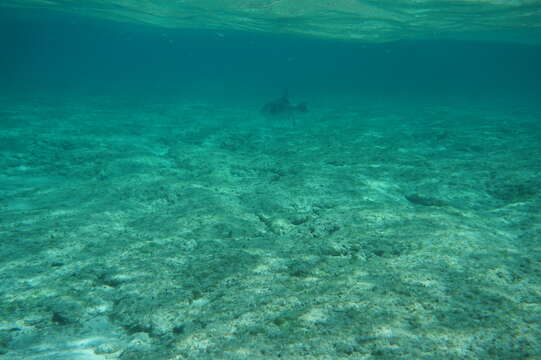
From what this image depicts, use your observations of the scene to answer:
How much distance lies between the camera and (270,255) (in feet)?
16.4

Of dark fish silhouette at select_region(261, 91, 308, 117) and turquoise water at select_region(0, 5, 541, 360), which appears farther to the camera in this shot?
dark fish silhouette at select_region(261, 91, 308, 117)

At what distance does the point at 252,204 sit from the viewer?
727 centimetres

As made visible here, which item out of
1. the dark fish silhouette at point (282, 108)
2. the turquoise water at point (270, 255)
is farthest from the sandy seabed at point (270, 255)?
the dark fish silhouette at point (282, 108)

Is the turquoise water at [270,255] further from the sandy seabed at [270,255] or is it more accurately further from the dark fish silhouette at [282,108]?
the dark fish silhouette at [282,108]

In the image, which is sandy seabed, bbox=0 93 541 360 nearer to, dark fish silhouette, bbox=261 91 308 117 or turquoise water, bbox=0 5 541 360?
turquoise water, bbox=0 5 541 360

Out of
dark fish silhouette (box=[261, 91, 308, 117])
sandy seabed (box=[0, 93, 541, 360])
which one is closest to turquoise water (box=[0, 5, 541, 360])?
sandy seabed (box=[0, 93, 541, 360])

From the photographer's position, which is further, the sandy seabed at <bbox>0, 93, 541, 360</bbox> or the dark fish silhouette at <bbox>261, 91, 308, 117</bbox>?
the dark fish silhouette at <bbox>261, 91, 308, 117</bbox>

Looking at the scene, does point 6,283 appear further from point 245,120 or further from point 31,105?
point 31,105

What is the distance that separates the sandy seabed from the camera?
3.07m

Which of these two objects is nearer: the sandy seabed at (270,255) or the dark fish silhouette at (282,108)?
the sandy seabed at (270,255)

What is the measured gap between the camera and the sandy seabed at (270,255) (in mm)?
3070

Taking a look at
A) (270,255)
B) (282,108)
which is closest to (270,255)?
(270,255)

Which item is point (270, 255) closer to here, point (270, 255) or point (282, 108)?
point (270, 255)

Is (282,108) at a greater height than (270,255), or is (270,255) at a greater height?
(270,255)
